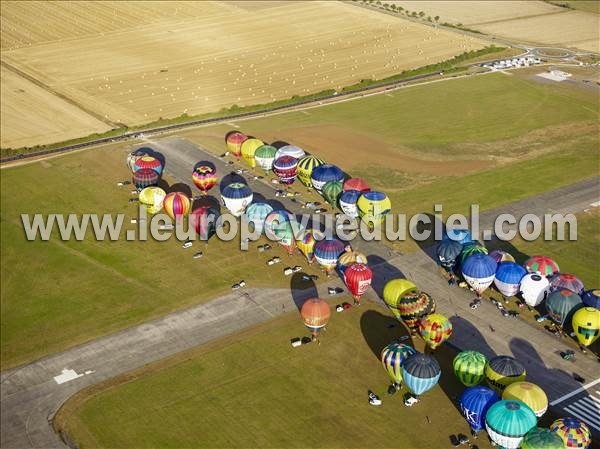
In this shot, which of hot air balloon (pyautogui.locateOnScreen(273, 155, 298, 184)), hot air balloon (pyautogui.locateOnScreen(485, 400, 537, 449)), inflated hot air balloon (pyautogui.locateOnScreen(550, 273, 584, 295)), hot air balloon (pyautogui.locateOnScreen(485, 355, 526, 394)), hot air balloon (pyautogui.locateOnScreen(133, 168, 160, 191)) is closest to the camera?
hot air balloon (pyautogui.locateOnScreen(485, 400, 537, 449))

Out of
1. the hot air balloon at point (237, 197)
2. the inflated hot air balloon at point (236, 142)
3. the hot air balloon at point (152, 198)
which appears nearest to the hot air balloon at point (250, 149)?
the inflated hot air balloon at point (236, 142)

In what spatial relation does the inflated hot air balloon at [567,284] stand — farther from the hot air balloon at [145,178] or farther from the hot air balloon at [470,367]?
the hot air balloon at [145,178]

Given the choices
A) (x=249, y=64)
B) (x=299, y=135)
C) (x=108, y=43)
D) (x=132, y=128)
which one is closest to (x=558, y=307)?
(x=299, y=135)

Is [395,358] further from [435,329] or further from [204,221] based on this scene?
[204,221]

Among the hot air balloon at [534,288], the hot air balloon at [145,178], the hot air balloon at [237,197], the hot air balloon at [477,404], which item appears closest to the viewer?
the hot air balloon at [477,404]

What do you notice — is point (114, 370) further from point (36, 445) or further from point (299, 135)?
point (299, 135)

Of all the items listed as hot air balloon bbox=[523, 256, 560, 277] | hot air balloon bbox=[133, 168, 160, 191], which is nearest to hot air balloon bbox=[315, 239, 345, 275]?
hot air balloon bbox=[523, 256, 560, 277]

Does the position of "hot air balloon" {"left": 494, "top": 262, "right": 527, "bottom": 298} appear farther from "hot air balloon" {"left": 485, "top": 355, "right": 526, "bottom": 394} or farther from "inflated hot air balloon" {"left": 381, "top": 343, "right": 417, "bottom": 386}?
"inflated hot air balloon" {"left": 381, "top": 343, "right": 417, "bottom": 386}
